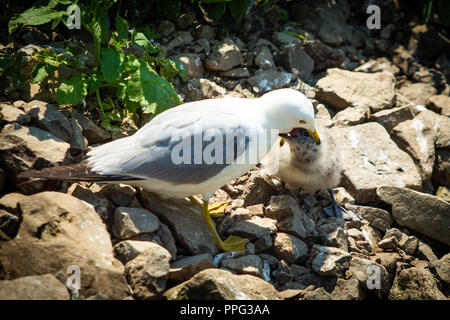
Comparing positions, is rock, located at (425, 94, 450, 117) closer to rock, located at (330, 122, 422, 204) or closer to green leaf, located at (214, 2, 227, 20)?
rock, located at (330, 122, 422, 204)

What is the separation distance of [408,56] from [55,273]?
569 cm

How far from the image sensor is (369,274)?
3.33 meters

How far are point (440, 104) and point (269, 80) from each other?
2.37m

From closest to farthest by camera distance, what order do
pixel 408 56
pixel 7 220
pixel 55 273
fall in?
1. pixel 55 273
2. pixel 7 220
3. pixel 408 56

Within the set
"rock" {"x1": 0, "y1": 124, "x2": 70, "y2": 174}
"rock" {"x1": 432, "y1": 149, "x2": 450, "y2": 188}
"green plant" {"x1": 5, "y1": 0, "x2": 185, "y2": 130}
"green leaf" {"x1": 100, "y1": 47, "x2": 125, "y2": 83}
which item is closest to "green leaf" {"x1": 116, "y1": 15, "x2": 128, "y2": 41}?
"green plant" {"x1": 5, "y1": 0, "x2": 185, "y2": 130}

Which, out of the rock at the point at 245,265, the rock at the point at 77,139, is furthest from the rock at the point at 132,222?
the rock at the point at 77,139

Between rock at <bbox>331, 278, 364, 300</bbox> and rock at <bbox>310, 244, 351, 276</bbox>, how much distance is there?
0.36ft

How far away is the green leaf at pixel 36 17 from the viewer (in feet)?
11.8

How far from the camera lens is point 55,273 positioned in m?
2.61

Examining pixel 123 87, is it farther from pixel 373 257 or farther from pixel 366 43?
pixel 366 43

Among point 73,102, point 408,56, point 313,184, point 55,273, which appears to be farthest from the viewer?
point 408,56

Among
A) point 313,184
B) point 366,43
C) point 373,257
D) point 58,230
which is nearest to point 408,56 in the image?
point 366,43

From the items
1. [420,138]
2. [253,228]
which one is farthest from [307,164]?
[420,138]

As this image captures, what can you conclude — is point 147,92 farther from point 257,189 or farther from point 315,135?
point 315,135
